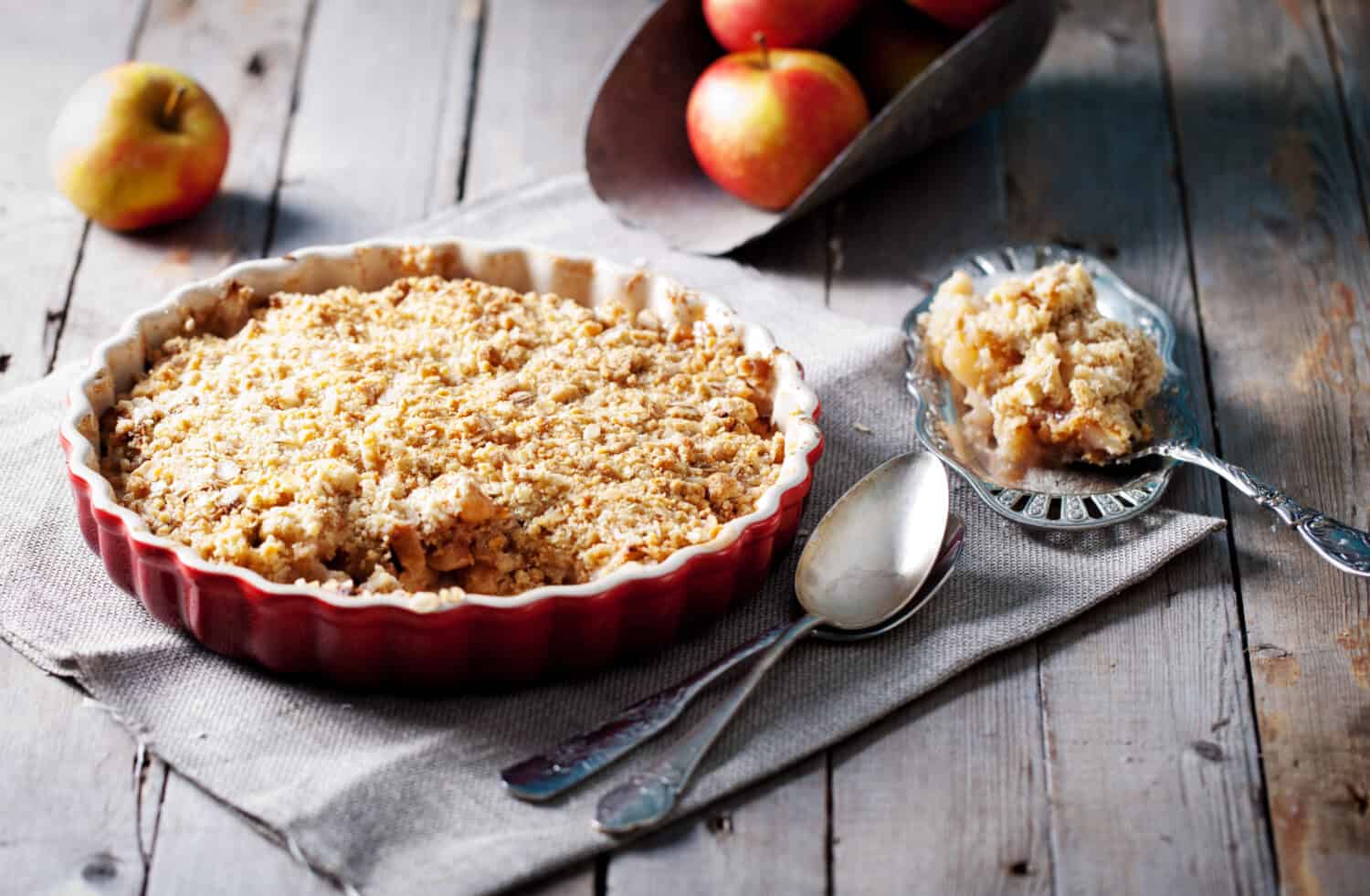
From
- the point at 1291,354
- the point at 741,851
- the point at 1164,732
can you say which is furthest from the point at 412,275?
the point at 1291,354

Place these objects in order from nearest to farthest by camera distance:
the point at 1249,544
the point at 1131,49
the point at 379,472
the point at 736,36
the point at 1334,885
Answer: the point at 1334,885
the point at 379,472
the point at 1249,544
the point at 736,36
the point at 1131,49

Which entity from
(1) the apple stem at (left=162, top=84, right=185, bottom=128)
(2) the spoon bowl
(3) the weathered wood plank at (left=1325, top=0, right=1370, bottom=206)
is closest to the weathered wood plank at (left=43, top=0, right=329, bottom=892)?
(1) the apple stem at (left=162, top=84, right=185, bottom=128)

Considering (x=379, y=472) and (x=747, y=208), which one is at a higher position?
(x=379, y=472)

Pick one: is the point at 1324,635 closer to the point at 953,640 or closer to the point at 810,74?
the point at 953,640

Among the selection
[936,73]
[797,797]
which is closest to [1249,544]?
[797,797]

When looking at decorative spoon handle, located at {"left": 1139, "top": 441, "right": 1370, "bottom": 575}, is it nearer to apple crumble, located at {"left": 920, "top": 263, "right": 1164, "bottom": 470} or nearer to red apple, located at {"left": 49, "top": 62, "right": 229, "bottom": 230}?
apple crumble, located at {"left": 920, "top": 263, "right": 1164, "bottom": 470}

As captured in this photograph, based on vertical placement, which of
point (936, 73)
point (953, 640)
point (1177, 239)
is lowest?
point (1177, 239)

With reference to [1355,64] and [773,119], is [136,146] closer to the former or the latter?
[773,119]
